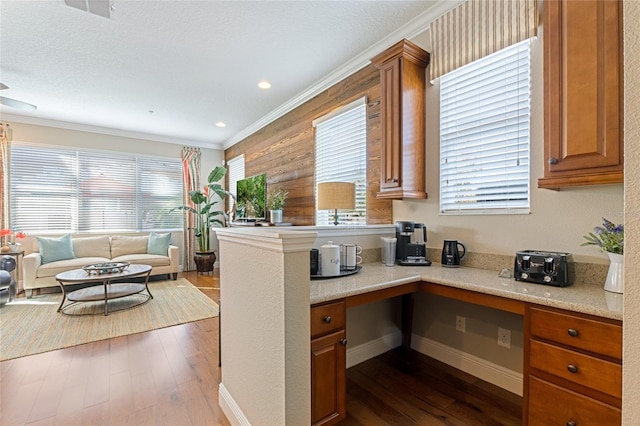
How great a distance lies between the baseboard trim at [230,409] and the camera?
1.61 metres

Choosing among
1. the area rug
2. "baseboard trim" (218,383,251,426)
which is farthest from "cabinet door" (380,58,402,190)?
the area rug

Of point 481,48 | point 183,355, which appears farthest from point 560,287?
point 183,355

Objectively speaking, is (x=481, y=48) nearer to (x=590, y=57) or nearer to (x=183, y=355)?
(x=590, y=57)

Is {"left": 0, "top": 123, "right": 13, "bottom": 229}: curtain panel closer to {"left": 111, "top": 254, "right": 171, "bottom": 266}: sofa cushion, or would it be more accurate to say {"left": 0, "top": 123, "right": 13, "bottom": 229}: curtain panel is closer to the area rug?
the area rug

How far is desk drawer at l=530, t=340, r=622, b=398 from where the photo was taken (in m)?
1.15

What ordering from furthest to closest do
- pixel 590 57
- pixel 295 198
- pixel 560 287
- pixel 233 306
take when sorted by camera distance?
pixel 295 198, pixel 233 306, pixel 560 287, pixel 590 57

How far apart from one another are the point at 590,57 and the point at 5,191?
7307mm

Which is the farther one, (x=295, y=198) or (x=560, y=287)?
(x=295, y=198)

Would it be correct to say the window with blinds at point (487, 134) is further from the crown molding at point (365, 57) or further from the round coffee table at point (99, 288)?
the round coffee table at point (99, 288)

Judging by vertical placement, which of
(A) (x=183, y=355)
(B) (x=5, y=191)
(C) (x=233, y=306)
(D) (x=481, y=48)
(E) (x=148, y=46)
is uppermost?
(E) (x=148, y=46)

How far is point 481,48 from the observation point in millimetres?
2105

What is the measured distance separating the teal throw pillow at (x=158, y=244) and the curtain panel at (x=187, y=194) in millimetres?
783

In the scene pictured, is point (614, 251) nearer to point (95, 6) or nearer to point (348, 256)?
point (348, 256)

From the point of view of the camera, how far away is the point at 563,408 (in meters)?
1.29
